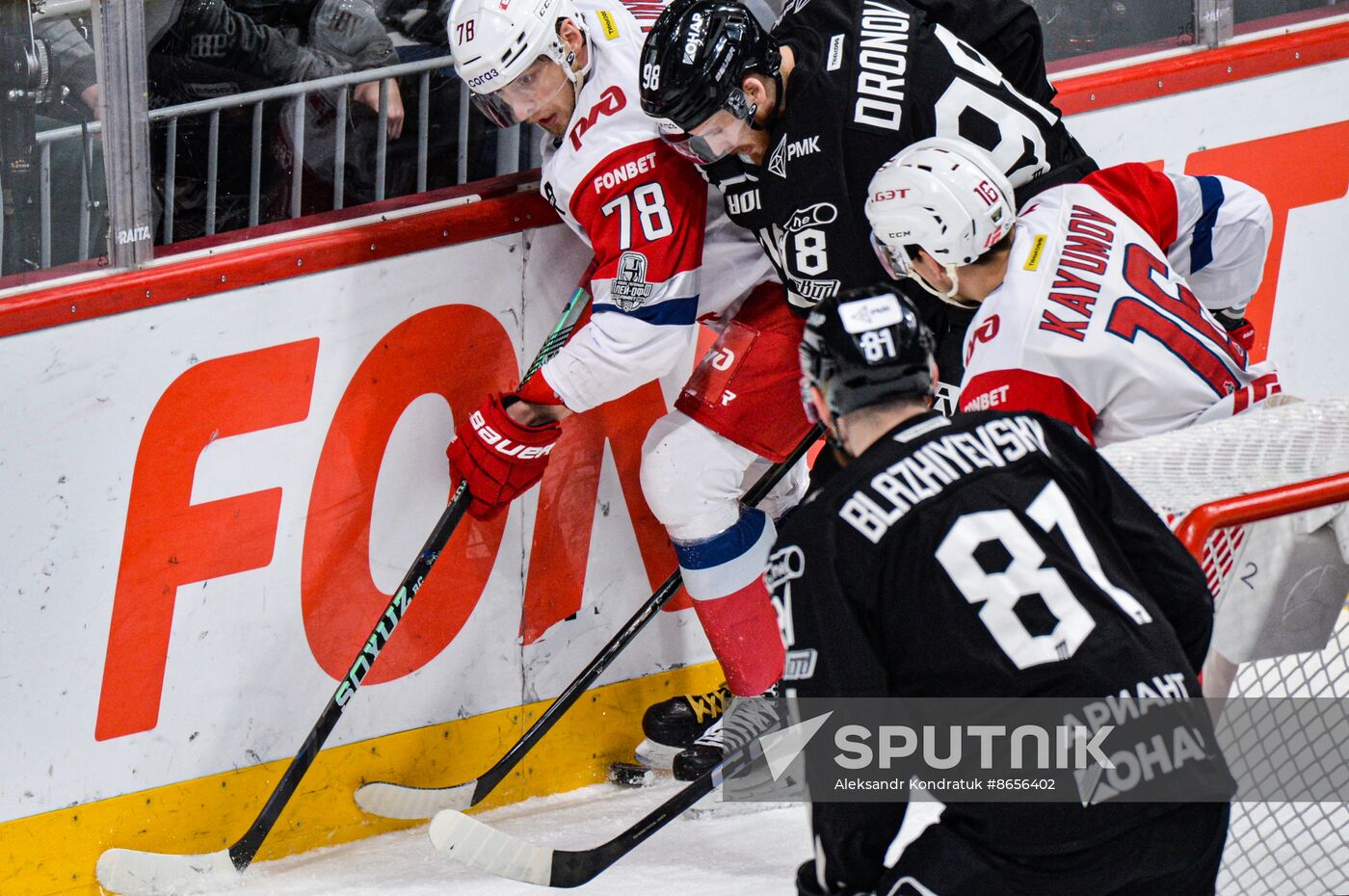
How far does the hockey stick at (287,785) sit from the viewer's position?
9.62 ft

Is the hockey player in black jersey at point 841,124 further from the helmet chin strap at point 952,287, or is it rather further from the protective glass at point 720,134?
the helmet chin strap at point 952,287

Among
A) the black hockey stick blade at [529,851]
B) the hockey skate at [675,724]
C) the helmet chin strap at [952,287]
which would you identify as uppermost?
the helmet chin strap at [952,287]

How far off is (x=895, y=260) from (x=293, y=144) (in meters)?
1.21

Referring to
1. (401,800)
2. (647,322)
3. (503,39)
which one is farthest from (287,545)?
(503,39)

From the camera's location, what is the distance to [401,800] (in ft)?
10.5

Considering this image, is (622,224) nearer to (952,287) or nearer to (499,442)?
(499,442)

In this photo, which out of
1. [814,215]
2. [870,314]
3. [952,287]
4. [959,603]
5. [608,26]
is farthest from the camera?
[608,26]

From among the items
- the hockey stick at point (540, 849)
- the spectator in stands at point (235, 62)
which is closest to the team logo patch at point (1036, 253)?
the hockey stick at point (540, 849)

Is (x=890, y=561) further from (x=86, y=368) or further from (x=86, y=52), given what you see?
(x=86, y=52)

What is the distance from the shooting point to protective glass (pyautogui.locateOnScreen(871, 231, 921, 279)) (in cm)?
259

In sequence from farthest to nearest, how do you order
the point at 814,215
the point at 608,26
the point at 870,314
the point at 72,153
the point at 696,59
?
the point at 608,26 < the point at 814,215 < the point at 72,153 < the point at 696,59 < the point at 870,314

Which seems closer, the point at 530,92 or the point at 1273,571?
the point at 1273,571

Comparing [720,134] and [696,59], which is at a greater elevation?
[696,59]

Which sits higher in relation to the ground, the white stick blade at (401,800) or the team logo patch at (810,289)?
the team logo patch at (810,289)
